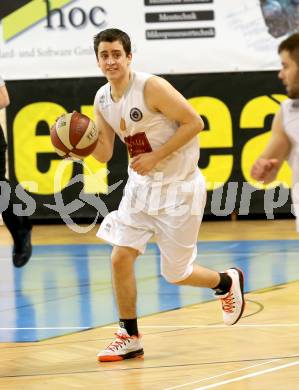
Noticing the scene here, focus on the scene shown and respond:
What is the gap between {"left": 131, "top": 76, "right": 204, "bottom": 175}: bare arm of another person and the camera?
6.52m

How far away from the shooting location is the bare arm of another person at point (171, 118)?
21.4 feet

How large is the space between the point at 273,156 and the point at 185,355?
1.89 m

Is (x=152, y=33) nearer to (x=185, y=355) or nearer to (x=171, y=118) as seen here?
(x=171, y=118)

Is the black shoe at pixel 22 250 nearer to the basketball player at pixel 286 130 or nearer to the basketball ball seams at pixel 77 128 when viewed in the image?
the basketball ball seams at pixel 77 128

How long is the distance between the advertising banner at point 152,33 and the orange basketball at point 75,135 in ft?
22.2

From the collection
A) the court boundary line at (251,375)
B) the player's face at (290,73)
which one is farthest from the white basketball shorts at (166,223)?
the player's face at (290,73)

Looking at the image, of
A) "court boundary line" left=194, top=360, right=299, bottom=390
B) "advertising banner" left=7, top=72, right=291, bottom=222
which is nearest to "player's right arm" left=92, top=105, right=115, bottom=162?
"court boundary line" left=194, top=360, right=299, bottom=390

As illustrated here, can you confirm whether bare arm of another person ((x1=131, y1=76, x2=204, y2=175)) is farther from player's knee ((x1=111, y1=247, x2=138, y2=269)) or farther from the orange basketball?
player's knee ((x1=111, y1=247, x2=138, y2=269))

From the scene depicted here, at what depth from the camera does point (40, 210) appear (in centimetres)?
1410

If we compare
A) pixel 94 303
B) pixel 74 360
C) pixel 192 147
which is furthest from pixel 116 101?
pixel 94 303

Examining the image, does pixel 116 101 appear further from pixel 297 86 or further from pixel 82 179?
pixel 82 179

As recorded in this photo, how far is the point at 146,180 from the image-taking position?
22.3 feet

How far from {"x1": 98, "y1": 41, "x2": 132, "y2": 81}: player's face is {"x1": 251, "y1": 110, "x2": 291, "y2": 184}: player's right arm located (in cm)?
158

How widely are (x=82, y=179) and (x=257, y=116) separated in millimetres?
2498
